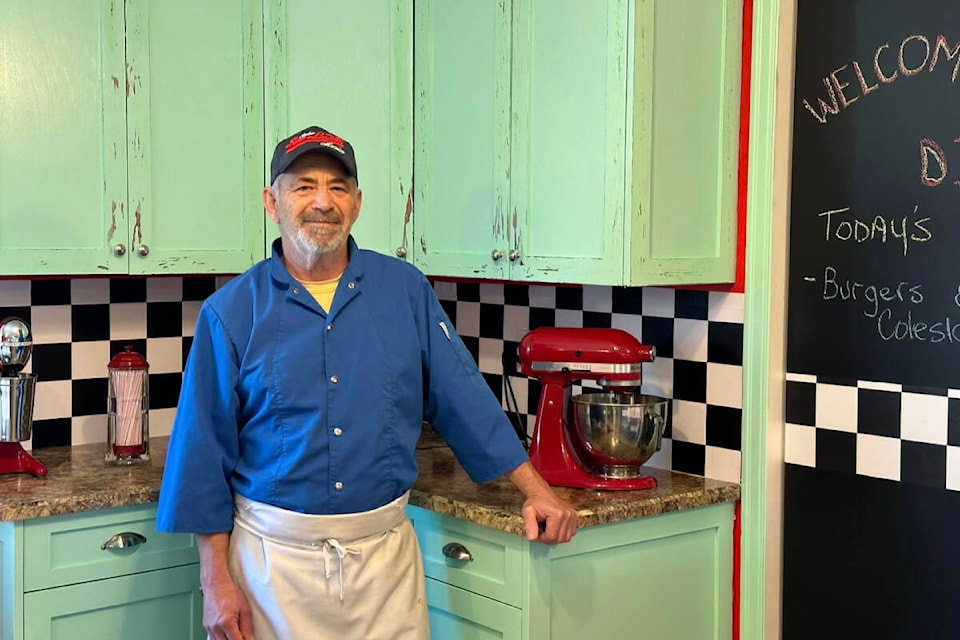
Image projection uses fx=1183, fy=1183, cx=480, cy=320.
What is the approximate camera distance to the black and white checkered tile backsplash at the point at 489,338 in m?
2.83

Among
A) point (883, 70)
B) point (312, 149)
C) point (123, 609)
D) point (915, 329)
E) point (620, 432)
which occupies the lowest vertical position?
point (123, 609)

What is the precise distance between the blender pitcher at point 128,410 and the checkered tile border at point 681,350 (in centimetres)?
94

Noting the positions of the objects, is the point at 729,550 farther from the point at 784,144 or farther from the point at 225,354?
the point at 225,354

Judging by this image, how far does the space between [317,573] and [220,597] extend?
19cm

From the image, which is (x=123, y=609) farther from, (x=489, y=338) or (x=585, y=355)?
(x=489, y=338)

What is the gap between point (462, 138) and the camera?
9.70ft

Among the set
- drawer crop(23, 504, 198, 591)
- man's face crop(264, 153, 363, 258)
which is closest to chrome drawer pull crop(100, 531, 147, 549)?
drawer crop(23, 504, 198, 591)

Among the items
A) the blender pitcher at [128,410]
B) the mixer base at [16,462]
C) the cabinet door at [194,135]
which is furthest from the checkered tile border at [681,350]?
the mixer base at [16,462]

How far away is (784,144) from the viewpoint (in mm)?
2711

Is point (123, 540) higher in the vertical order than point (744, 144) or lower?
lower

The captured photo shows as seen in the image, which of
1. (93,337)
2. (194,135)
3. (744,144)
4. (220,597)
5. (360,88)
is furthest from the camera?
(93,337)

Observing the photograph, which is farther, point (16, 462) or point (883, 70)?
point (16, 462)

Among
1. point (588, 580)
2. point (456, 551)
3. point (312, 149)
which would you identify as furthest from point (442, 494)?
point (312, 149)

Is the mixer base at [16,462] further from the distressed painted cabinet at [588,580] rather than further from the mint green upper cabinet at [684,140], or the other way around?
the mint green upper cabinet at [684,140]
